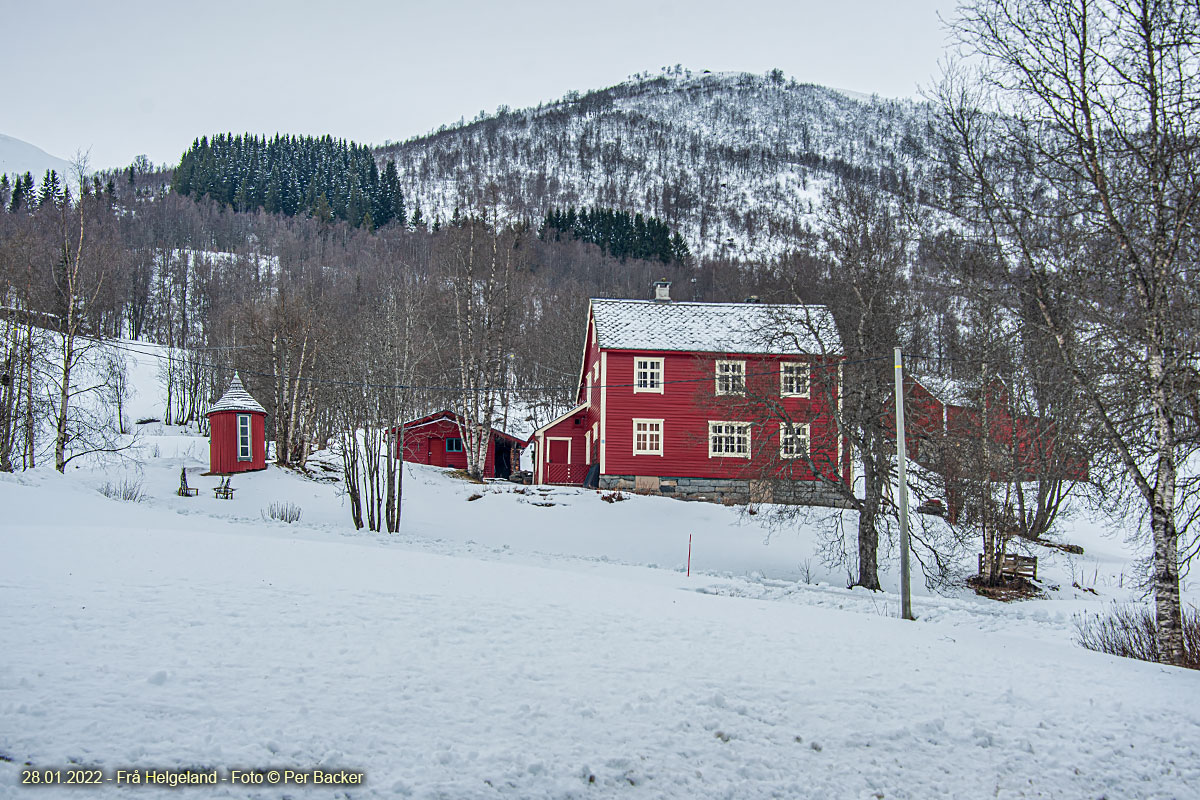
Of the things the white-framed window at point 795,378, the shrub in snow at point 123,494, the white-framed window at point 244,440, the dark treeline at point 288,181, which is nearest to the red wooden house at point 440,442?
the white-framed window at point 244,440

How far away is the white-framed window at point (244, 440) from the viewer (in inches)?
1278

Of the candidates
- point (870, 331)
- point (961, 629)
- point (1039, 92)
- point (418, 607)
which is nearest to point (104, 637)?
point (418, 607)

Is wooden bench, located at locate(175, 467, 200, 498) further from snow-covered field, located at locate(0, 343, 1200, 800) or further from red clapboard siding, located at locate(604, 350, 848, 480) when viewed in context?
snow-covered field, located at locate(0, 343, 1200, 800)

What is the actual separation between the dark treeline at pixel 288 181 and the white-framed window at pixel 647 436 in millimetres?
94582

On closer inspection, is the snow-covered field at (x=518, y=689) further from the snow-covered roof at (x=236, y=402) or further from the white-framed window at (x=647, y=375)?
the snow-covered roof at (x=236, y=402)

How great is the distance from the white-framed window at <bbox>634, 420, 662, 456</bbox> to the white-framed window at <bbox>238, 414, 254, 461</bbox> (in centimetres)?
1742

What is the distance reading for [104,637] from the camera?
6.65 metres

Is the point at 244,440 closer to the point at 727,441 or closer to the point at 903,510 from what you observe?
the point at 727,441

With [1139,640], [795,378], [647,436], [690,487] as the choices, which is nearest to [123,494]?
[647,436]

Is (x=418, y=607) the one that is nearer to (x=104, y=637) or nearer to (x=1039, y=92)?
(x=104, y=637)

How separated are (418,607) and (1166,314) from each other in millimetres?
11646

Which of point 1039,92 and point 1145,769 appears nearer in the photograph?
point 1145,769

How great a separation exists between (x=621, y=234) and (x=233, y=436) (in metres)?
72.7

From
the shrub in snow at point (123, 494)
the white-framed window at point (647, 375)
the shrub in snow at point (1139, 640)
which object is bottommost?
the shrub in snow at point (1139, 640)
